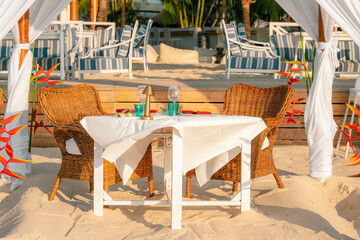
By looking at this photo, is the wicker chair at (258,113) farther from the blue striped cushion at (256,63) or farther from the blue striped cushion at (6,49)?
the blue striped cushion at (6,49)

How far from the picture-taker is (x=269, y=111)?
469 centimetres

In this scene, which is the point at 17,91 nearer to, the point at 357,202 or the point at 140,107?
the point at 140,107

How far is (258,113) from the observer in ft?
15.5

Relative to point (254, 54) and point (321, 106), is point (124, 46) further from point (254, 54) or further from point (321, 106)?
point (321, 106)

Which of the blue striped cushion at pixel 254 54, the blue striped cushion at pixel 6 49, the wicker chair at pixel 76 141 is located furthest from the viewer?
the blue striped cushion at pixel 254 54

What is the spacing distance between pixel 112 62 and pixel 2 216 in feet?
15.9

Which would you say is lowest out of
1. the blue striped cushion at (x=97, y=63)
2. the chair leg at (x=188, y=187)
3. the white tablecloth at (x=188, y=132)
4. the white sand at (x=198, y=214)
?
the white sand at (x=198, y=214)

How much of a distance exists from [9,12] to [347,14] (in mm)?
2165

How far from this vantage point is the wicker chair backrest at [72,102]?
174 inches

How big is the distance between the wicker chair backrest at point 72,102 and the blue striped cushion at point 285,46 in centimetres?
506

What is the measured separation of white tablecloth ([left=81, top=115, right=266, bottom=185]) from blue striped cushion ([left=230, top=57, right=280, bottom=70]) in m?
4.68

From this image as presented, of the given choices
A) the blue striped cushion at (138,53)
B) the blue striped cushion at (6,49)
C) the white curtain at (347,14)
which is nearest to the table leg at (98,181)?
the white curtain at (347,14)

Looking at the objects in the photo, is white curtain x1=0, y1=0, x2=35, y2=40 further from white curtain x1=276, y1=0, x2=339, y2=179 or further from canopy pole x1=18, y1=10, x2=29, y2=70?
white curtain x1=276, y1=0, x2=339, y2=179

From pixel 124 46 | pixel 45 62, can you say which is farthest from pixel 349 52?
pixel 45 62
